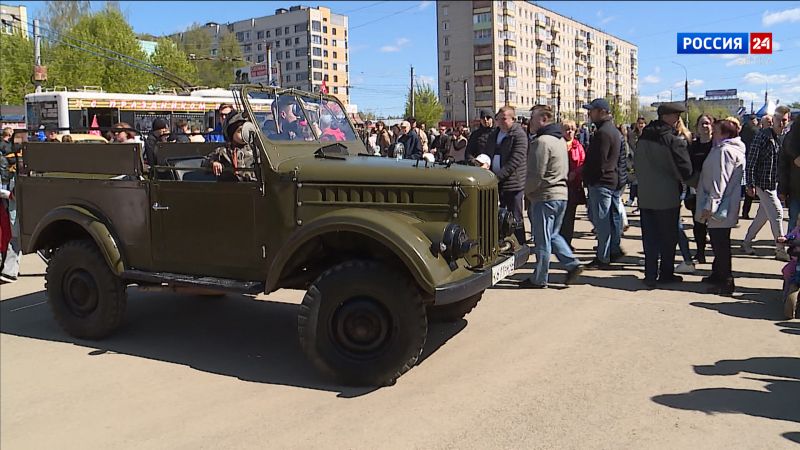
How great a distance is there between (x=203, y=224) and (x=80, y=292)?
1360 millimetres

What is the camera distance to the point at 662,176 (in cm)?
667

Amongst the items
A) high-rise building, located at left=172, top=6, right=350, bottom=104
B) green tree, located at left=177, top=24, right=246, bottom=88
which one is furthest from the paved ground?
high-rise building, located at left=172, top=6, right=350, bottom=104

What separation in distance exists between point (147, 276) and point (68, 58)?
39.5 meters

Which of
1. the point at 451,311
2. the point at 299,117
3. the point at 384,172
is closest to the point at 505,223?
the point at 451,311

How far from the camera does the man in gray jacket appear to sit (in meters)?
6.64

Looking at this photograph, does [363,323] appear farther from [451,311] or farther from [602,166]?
[602,166]

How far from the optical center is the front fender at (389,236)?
4152 mm

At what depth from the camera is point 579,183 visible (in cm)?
850

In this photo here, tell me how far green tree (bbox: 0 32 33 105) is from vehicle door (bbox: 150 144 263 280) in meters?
38.5

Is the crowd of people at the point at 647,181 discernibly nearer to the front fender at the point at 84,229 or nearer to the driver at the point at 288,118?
the front fender at the point at 84,229

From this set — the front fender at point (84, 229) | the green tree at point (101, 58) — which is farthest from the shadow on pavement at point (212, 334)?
the green tree at point (101, 58)

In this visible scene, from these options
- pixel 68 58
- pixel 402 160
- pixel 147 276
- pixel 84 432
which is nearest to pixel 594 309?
pixel 402 160

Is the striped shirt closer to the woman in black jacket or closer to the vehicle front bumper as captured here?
the woman in black jacket

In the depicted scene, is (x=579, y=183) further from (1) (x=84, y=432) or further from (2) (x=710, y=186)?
(1) (x=84, y=432)
